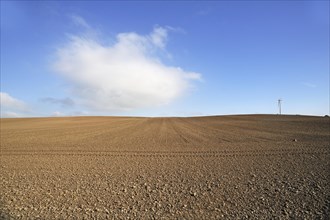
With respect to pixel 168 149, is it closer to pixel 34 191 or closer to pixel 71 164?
pixel 71 164

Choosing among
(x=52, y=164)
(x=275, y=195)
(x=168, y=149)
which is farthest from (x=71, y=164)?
(x=275, y=195)

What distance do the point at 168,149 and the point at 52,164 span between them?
5.52 metres

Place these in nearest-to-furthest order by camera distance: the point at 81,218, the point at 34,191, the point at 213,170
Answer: the point at 81,218
the point at 34,191
the point at 213,170

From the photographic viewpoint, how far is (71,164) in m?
11.4

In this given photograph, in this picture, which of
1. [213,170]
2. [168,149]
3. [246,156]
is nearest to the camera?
[213,170]

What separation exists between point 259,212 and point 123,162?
21.2 ft

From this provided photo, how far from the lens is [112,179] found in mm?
9055

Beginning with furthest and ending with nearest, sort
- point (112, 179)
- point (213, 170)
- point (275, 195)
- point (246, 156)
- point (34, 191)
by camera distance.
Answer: point (246, 156), point (213, 170), point (112, 179), point (34, 191), point (275, 195)

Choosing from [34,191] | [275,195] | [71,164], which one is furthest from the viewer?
[71,164]

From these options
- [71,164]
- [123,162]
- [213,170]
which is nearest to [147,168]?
[123,162]

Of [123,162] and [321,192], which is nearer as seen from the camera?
[321,192]

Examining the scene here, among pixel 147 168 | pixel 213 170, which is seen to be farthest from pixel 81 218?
pixel 213 170

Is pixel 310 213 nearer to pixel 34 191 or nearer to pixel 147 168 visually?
pixel 147 168

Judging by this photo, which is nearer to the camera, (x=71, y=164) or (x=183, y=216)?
(x=183, y=216)
